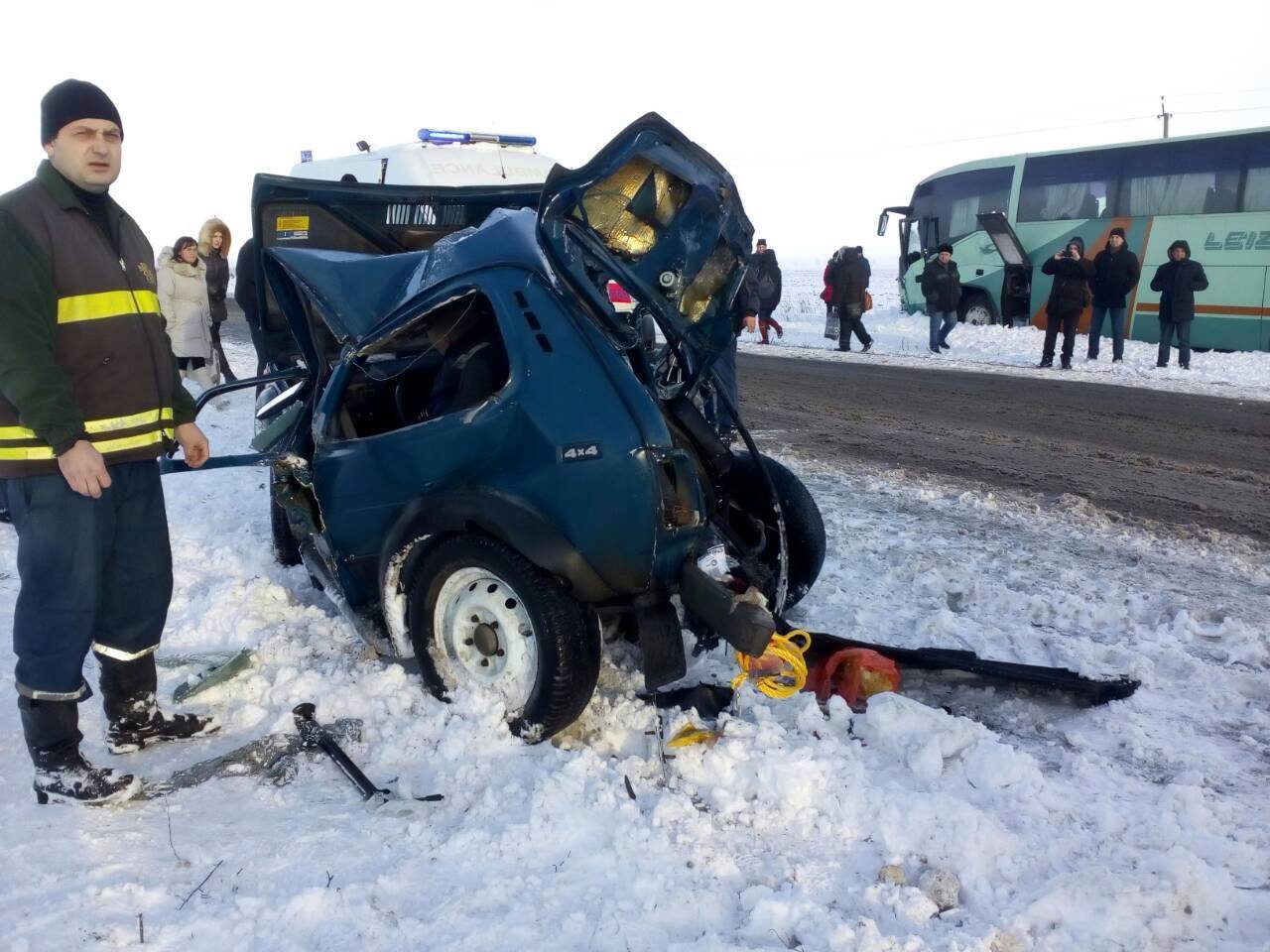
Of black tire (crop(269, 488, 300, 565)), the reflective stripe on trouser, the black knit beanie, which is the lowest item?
black tire (crop(269, 488, 300, 565))

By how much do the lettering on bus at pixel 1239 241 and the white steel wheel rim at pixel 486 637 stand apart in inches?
647

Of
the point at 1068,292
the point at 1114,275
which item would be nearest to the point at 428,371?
the point at 1068,292

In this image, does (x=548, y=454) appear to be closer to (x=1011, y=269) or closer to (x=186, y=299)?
(x=186, y=299)

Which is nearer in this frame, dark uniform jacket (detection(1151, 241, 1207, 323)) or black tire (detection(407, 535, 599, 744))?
black tire (detection(407, 535, 599, 744))

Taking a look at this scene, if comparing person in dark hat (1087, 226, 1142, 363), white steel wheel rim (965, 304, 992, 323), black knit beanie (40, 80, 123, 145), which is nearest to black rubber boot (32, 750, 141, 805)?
black knit beanie (40, 80, 123, 145)

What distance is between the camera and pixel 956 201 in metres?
20.0

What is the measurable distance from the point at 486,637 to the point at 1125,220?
17.3m

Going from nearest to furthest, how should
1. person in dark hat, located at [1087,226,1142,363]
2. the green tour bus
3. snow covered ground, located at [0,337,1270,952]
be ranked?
1. snow covered ground, located at [0,337,1270,952]
2. person in dark hat, located at [1087,226,1142,363]
3. the green tour bus

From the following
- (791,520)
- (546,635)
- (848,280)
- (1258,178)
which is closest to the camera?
(546,635)

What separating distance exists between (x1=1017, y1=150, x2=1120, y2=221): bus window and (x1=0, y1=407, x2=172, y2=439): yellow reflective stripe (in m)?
18.0

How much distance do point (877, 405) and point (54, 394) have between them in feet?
29.6

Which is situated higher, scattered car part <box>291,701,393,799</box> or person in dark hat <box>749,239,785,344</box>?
person in dark hat <box>749,239,785,344</box>

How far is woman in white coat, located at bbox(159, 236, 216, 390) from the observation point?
866cm

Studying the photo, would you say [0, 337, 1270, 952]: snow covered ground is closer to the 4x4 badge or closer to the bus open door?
the 4x4 badge
